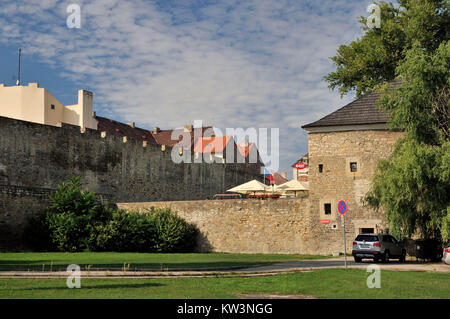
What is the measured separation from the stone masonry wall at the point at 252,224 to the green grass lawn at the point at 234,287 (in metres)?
13.2

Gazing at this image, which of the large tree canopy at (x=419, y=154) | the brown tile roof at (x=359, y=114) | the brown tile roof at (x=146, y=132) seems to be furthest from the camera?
the brown tile roof at (x=146, y=132)

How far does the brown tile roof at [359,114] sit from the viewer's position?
26.8 metres

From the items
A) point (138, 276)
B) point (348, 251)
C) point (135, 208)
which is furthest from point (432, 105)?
point (135, 208)

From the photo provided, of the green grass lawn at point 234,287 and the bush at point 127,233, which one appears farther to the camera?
the bush at point 127,233

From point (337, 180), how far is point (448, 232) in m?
8.89

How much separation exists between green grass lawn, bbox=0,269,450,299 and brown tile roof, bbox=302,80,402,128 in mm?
13158

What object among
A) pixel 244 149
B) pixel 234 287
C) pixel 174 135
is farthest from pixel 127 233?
pixel 174 135

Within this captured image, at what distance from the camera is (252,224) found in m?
29.1

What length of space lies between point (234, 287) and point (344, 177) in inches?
642

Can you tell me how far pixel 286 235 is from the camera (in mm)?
28328

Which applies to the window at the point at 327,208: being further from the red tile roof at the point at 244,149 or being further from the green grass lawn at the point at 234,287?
the red tile roof at the point at 244,149

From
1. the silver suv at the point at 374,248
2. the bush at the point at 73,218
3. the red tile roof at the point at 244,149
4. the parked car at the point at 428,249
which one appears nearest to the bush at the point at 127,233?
the bush at the point at 73,218

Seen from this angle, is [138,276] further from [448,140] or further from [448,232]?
[448,140]

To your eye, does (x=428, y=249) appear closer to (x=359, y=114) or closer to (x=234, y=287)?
(x=359, y=114)
